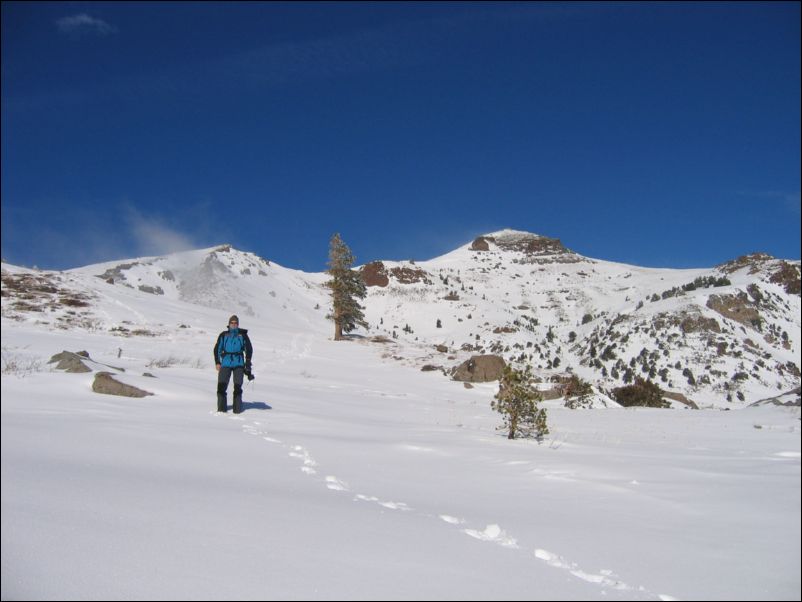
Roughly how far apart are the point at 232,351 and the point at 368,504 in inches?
242

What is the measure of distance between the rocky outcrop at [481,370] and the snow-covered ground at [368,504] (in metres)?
10.8

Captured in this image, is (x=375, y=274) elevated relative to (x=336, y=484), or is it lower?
elevated

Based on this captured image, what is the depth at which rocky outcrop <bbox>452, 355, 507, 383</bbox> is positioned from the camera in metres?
21.6

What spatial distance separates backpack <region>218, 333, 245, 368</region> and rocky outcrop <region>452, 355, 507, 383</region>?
13.0 meters

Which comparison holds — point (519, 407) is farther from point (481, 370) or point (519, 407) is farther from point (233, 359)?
point (481, 370)

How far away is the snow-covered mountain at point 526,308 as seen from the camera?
2673cm

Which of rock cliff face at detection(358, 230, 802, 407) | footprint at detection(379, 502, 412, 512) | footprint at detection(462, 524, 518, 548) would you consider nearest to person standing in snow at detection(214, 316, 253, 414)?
footprint at detection(379, 502, 412, 512)

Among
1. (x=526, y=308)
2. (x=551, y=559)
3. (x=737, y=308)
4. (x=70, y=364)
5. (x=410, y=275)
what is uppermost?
(x=410, y=275)

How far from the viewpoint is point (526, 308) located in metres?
55.9

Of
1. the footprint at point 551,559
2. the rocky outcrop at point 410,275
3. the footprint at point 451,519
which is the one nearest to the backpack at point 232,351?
the footprint at point 451,519

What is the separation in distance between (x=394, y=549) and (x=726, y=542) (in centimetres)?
214

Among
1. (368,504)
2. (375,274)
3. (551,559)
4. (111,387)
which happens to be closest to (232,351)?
(111,387)

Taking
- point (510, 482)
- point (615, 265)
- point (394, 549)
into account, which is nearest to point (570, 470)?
point (510, 482)

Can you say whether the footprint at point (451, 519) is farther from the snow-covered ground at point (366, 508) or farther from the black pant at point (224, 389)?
the black pant at point (224, 389)
